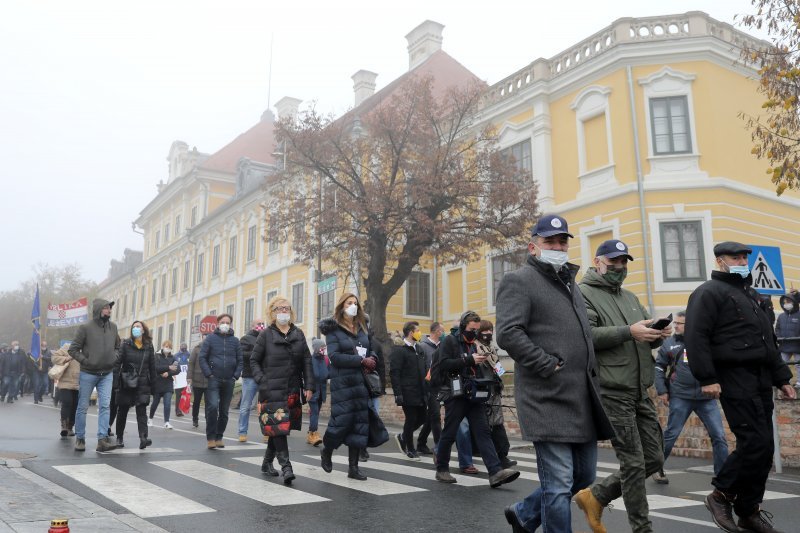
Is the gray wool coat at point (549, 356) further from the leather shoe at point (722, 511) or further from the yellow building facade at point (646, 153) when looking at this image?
the yellow building facade at point (646, 153)

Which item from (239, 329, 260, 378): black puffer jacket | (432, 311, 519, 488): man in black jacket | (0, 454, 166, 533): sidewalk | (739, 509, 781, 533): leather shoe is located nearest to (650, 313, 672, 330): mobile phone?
(739, 509, 781, 533): leather shoe

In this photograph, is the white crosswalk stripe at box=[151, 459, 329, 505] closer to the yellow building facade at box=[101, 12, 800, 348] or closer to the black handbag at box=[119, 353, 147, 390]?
the black handbag at box=[119, 353, 147, 390]

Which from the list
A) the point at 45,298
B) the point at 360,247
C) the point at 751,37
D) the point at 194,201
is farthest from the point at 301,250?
the point at 45,298

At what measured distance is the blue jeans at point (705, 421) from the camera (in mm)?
7477

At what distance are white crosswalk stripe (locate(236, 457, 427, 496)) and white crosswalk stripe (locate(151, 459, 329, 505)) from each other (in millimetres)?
593

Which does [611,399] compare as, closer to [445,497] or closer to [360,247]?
[445,497]

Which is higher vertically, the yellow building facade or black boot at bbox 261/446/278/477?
the yellow building facade

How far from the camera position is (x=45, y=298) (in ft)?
225

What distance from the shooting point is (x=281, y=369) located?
805 cm

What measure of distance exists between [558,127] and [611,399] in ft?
73.3

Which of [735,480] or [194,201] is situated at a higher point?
[194,201]

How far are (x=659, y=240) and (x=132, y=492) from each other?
62.8 feet

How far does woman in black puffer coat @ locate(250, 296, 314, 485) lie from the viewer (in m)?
7.95

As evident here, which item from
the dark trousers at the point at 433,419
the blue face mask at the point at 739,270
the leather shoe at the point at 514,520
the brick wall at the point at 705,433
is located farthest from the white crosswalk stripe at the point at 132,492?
the brick wall at the point at 705,433
